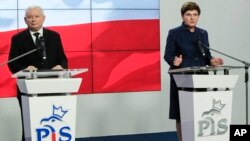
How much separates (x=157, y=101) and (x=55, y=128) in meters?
2.74

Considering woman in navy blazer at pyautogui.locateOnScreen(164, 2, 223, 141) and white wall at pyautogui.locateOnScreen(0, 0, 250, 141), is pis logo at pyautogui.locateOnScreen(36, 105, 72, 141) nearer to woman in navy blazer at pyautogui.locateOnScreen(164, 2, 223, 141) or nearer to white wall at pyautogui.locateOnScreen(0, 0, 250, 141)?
woman in navy blazer at pyautogui.locateOnScreen(164, 2, 223, 141)

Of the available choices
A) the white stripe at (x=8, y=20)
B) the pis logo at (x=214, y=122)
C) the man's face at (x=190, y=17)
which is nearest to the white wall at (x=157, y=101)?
the white stripe at (x=8, y=20)

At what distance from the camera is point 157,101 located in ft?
17.5

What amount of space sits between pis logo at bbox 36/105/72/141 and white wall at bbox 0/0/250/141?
2202 mm

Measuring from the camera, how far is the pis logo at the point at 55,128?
2715 millimetres

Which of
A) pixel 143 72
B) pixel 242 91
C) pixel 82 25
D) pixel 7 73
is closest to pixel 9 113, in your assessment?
pixel 7 73

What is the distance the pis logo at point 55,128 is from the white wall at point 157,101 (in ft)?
7.22

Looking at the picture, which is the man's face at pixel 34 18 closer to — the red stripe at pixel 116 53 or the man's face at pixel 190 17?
the man's face at pixel 190 17

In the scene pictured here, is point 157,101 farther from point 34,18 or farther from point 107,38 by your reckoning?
point 34,18

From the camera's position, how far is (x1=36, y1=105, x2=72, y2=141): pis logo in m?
2.71

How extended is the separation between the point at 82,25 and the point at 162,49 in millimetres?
1032

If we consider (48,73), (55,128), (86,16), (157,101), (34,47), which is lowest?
(157,101)

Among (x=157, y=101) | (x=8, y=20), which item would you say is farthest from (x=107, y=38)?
(x=8, y=20)

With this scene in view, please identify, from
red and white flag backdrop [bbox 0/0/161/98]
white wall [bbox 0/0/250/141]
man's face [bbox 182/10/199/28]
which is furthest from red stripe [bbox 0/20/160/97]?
man's face [bbox 182/10/199/28]
